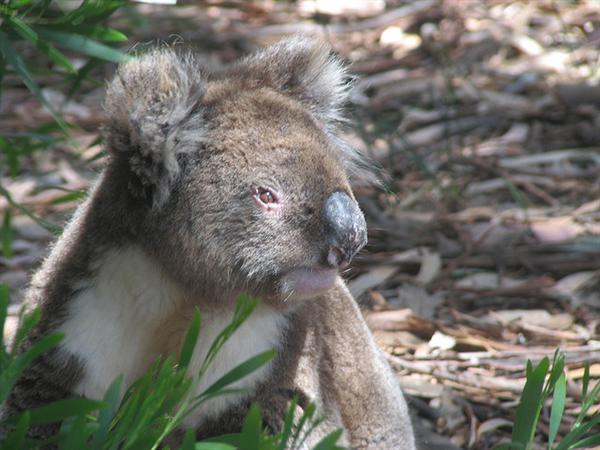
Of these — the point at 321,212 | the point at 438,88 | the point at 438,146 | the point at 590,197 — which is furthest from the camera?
the point at 438,88

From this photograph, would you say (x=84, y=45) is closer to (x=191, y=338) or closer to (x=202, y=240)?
(x=202, y=240)

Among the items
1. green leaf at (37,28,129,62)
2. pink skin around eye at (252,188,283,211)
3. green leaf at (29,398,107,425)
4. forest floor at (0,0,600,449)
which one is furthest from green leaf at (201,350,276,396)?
forest floor at (0,0,600,449)

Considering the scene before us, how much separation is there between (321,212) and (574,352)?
1801 millimetres

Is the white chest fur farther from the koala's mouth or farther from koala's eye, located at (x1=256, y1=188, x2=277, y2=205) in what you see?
koala's eye, located at (x1=256, y1=188, x2=277, y2=205)

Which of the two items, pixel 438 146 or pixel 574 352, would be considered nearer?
pixel 574 352

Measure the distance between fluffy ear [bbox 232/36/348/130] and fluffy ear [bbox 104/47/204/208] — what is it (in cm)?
38

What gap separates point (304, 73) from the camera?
10.6ft

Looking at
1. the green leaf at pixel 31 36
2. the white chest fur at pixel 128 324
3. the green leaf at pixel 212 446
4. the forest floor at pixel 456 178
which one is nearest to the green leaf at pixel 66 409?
the green leaf at pixel 212 446

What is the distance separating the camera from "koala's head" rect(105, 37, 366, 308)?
2.72 meters

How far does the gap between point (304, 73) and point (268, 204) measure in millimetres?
635

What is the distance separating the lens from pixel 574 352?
162 inches

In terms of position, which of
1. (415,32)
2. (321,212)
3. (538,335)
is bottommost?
(538,335)

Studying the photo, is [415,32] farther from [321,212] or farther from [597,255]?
[321,212]

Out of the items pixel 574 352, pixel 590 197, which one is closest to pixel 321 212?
pixel 574 352
